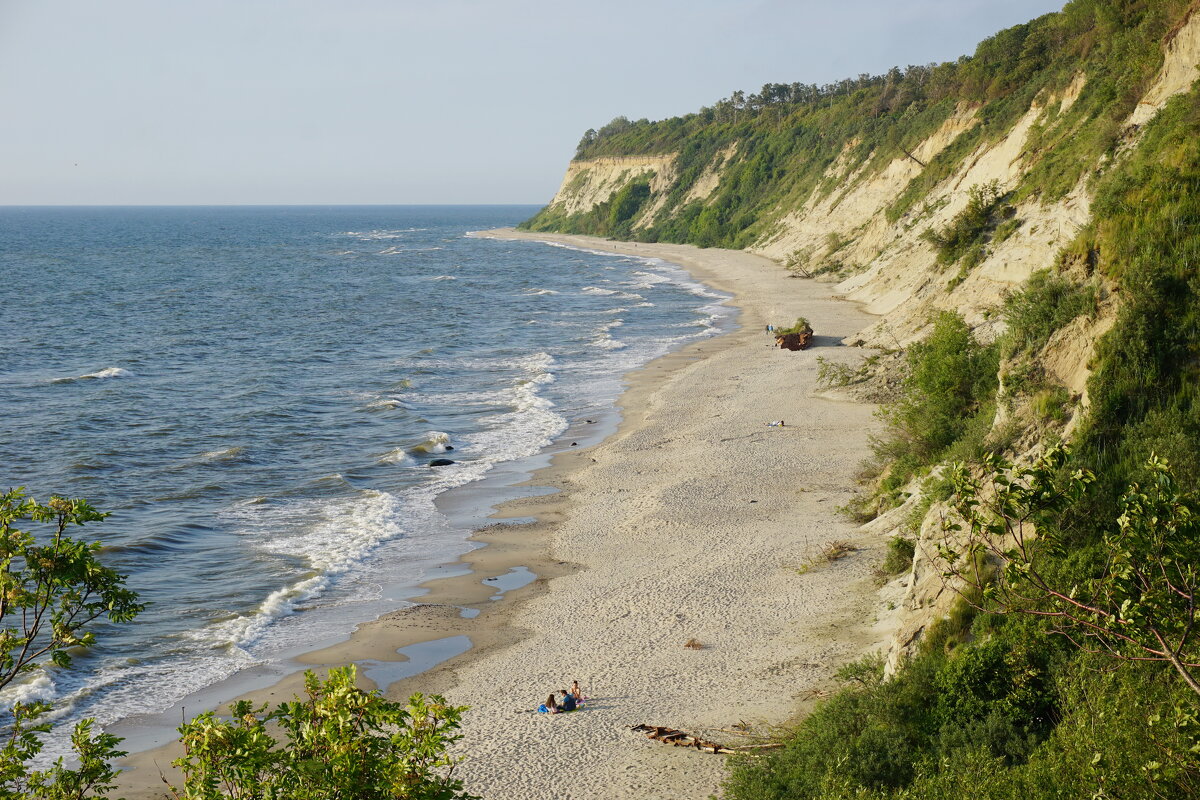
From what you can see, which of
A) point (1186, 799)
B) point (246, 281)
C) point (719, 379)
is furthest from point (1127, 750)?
point (246, 281)

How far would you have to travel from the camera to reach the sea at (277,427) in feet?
70.0

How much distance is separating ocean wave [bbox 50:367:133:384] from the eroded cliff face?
36.3 m

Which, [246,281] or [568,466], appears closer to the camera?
[568,466]

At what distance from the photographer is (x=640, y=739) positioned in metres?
15.7

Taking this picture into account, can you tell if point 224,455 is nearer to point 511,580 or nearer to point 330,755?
point 511,580

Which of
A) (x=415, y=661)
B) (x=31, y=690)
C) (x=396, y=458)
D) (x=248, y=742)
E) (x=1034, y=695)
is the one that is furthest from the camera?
(x=396, y=458)

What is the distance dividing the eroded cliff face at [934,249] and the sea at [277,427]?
11.2m

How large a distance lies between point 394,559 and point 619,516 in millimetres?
6230

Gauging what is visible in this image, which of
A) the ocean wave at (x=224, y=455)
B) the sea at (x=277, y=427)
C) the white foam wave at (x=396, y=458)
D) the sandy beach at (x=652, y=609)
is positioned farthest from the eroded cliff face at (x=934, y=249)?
the ocean wave at (x=224, y=455)

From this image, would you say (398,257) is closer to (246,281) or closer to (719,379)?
(246,281)

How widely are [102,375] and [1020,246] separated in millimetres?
42500

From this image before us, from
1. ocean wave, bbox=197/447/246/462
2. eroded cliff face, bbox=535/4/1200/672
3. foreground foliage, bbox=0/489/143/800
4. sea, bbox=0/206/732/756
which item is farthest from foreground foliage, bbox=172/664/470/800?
ocean wave, bbox=197/447/246/462

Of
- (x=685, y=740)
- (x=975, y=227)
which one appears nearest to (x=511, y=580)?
(x=685, y=740)

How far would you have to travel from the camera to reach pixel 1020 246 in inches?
1550
